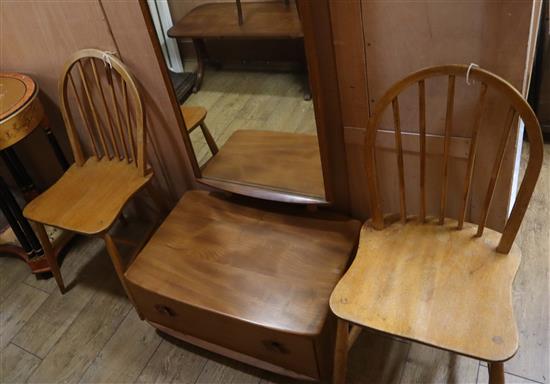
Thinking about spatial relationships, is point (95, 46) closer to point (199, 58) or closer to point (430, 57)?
point (199, 58)

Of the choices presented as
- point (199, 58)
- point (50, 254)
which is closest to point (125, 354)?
point (50, 254)

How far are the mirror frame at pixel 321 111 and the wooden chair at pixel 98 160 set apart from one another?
0.55 feet

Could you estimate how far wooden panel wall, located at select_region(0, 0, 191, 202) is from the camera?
159 centimetres

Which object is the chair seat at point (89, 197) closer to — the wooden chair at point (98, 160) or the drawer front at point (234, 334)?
the wooden chair at point (98, 160)

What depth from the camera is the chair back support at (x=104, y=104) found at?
167 centimetres

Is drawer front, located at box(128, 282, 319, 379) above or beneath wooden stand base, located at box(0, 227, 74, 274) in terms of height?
above

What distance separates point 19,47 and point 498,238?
5.74 feet

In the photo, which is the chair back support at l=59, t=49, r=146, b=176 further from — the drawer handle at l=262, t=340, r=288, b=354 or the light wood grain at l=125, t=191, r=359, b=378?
the drawer handle at l=262, t=340, r=288, b=354

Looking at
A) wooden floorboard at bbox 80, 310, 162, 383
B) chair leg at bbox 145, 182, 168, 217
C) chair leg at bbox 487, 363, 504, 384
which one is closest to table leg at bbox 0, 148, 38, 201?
chair leg at bbox 145, 182, 168, 217

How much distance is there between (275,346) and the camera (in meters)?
1.45

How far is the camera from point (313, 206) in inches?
63.9

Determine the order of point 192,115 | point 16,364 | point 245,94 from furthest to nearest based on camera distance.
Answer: point 16,364, point 192,115, point 245,94

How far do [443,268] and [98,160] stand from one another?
1.34m

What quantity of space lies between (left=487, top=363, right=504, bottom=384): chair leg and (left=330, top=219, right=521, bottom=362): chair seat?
3.8 inches
